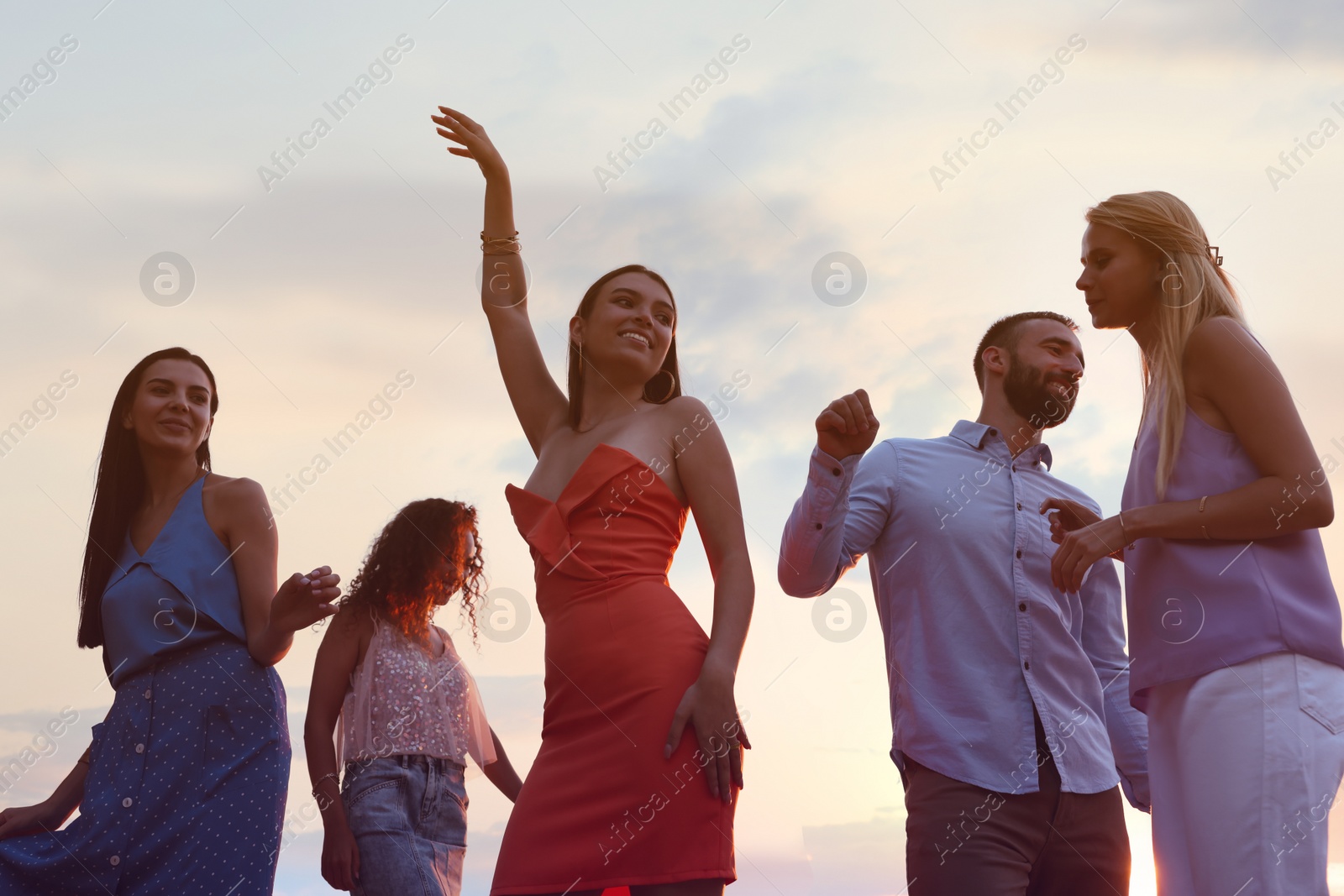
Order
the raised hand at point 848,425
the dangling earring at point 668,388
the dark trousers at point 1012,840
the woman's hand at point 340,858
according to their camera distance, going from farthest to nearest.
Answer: the woman's hand at point 340,858 → the dangling earring at point 668,388 → the dark trousers at point 1012,840 → the raised hand at point 848,425

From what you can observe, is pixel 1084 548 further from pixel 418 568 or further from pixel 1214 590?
pixel 418 568

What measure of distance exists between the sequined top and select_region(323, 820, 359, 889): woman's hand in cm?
30

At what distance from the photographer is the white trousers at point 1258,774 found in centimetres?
241

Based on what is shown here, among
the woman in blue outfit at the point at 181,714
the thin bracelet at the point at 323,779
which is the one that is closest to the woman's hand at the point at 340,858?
the thin bracelet at the point at 323,779

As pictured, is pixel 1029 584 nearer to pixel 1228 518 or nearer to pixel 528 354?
pixel 1228 518

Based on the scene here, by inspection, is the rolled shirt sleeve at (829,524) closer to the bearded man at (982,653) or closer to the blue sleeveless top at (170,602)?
the bearded man at (982,653)

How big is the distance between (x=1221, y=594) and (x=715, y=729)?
1.19 m

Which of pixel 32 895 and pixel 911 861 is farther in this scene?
pixel 32 895

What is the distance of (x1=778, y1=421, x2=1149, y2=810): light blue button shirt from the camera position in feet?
10.5

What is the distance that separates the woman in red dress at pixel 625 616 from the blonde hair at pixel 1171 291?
3.57ft

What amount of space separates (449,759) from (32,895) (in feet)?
5.09

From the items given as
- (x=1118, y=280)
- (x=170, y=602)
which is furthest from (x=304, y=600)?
(x=1118, y=280)

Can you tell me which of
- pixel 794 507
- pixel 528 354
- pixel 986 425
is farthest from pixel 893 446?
pixel 528 354

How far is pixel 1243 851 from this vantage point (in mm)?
2447
